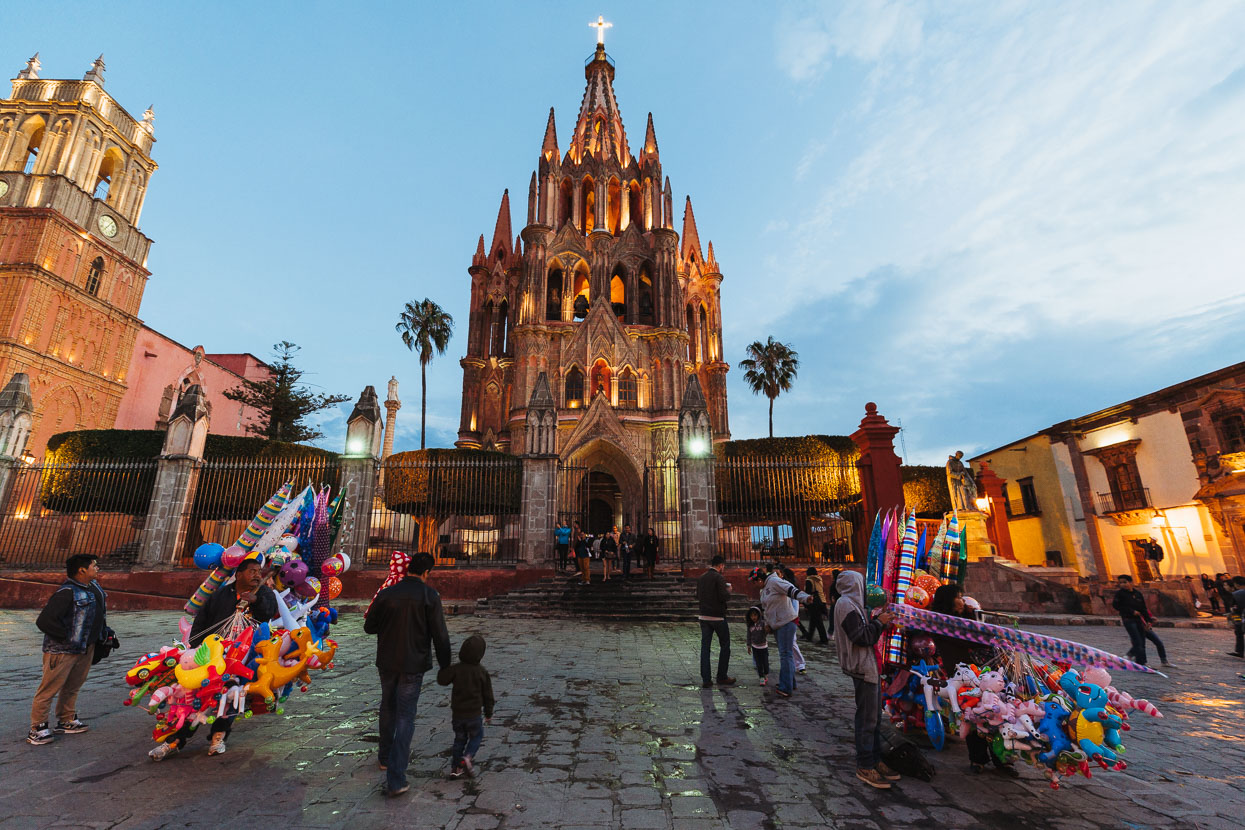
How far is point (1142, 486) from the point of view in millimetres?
21688

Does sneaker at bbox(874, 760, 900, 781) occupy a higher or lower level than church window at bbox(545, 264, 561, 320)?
lower

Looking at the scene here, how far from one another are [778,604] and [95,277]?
4333 centimetres

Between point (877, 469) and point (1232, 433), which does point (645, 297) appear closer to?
point (877, 469)

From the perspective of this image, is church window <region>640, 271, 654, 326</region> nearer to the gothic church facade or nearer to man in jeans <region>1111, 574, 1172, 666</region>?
the gothic church facade

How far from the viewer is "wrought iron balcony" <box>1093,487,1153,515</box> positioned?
21.5 m

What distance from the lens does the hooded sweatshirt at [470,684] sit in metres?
3.72

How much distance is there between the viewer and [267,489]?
16828 millimetres

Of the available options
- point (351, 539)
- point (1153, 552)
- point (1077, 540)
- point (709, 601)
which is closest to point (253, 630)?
point (709, 601)

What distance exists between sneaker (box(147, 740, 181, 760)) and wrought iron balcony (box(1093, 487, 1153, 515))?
29.7 metres

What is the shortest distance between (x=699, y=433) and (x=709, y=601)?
8.71m

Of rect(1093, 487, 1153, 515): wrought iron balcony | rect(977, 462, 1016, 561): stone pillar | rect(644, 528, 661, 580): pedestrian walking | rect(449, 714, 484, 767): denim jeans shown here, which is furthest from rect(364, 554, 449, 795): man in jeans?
rect(1093, 487, 1153, 515): wrought iron balcony

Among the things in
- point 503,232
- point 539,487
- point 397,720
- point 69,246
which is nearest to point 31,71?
point 69,246

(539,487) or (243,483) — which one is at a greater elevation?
(243,483)

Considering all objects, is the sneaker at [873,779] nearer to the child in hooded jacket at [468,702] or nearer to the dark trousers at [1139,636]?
the child in hooded jacket at [468,702]
